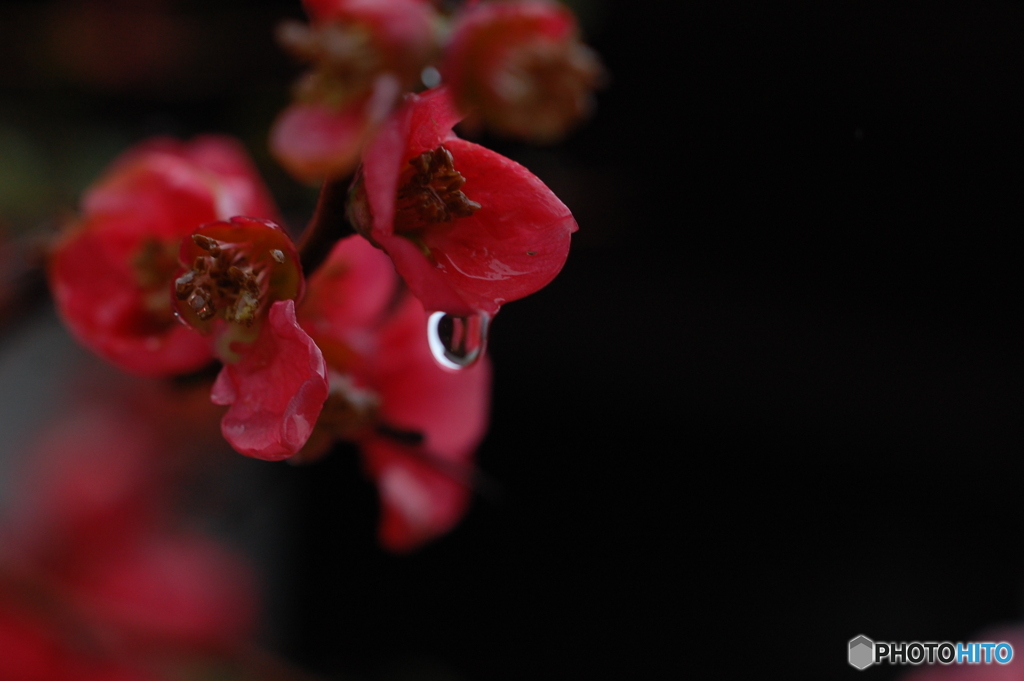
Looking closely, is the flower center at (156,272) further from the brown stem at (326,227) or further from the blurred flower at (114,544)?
the blurred flower at (114,544)

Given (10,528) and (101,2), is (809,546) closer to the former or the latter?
(10,528)

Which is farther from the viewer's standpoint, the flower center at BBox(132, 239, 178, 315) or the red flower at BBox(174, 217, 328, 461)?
the flower center at BBox(132, 239, 178, 315)

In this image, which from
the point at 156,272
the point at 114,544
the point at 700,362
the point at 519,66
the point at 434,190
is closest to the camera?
the point at 519,66

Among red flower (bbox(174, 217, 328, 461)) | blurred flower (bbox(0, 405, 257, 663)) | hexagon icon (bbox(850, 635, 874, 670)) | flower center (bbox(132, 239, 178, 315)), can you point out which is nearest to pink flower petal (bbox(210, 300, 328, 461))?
red flower (bbox(174, 217, 328, 461))

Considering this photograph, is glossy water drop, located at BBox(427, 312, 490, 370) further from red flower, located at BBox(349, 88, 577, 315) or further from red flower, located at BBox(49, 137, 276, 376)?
red flower, located at BBox(49, 137, 276, 376)

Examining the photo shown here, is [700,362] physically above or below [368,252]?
above

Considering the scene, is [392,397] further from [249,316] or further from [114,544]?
[114,544]

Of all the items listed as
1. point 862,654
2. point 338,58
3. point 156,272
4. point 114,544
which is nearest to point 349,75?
point 338,58
